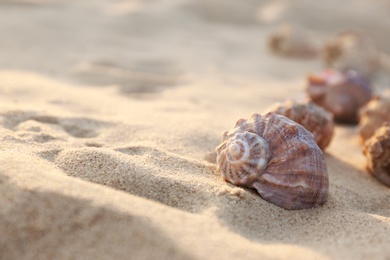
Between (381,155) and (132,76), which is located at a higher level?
(381,155)

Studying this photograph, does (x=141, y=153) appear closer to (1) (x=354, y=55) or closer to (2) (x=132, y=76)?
(2) (x=132, y=76)

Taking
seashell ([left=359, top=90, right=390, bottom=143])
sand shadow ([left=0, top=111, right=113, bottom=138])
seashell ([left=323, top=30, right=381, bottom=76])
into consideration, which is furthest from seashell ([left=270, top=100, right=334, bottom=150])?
seashell ([left=323, top=30, right=381, bottom=76])

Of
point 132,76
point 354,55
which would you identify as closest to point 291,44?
point 354,55

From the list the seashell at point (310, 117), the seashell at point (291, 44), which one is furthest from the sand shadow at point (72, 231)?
the seashell at point (291, 44)

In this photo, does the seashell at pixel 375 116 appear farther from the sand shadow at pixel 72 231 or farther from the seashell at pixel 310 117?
the sand shadow at pixel 72 231

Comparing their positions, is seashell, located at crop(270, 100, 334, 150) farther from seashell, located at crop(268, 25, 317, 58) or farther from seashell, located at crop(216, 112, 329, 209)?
seashell, located at crop(268, 25, 317, 58)

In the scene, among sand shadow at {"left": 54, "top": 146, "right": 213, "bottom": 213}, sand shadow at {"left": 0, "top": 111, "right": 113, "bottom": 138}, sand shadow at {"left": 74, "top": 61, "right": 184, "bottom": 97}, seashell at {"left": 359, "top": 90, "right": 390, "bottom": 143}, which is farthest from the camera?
sand shadow at {"left": 74, "top": 61, "right": 184, "bottom": 97}

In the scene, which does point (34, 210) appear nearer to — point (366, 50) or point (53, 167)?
point (53, 167)
